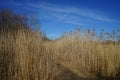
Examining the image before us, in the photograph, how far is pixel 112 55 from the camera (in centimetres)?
523

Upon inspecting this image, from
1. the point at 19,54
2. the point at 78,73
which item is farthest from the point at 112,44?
the point at 19,54

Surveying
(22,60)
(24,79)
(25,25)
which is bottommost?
(24,79)

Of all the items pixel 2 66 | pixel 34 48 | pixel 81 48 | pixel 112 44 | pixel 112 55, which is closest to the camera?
pixel 34 48

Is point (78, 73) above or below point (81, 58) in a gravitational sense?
below

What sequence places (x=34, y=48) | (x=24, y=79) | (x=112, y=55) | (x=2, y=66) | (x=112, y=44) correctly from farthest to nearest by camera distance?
1. (x=112, y=44)
2. (x=112, y=55)
3. (x=2, y=66)
4. (x=34, y=48)
5. (x=24, y=79)

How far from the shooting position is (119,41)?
5.47 m

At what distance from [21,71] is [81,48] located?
3.20 meters

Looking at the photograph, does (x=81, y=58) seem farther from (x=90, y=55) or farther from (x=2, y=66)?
(x=2, y=66)

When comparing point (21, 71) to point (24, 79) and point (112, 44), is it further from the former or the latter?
point (112, 44)

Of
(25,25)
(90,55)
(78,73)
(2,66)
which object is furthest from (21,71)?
(90,55)

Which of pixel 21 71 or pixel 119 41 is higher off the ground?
pixel 119 41

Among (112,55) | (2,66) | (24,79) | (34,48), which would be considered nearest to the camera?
(24,79)

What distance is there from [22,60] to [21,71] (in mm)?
230

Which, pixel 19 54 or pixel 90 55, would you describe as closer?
pixel 19 54
